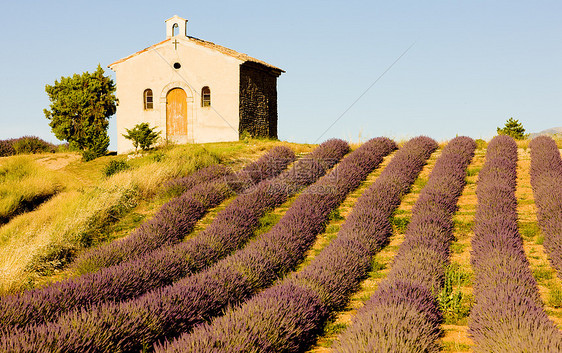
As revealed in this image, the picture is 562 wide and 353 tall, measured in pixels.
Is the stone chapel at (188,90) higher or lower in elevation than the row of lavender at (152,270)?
higher

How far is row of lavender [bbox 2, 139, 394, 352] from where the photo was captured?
415cm

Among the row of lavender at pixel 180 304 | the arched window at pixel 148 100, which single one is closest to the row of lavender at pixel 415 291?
the row of lavender at pixel 180 304

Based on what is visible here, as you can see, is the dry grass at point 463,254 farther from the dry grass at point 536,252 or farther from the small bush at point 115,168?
the small bush at point 115,168

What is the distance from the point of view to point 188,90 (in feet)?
71.6

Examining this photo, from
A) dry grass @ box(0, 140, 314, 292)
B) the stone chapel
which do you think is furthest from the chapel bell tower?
dry grass @ box(0, 140, 314, 292)

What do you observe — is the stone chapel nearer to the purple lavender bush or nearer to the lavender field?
the purple lavender bush

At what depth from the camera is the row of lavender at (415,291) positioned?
4.10 m

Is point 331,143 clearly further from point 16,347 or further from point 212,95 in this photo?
point 16,347

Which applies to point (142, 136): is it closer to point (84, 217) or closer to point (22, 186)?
point (22, 186)

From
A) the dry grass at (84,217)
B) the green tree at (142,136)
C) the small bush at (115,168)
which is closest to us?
the dry grass at (84,217)

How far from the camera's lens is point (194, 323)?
17.0 ft

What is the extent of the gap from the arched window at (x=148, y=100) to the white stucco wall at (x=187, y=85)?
0.19 meters

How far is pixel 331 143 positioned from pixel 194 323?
10.7 metres

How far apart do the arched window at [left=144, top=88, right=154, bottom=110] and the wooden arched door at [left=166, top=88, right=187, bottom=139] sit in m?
0.96
